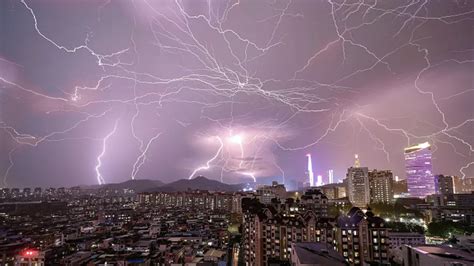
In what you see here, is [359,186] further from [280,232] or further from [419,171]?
[280,232]

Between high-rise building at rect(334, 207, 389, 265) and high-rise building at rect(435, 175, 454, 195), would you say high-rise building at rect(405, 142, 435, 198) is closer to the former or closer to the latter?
high-rise building at rect(435, 175, 454, 195)

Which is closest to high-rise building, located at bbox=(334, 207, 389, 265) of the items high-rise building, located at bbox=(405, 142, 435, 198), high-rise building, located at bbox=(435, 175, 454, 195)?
high-rise building, located at bbox=(435, 175, 454, 195)

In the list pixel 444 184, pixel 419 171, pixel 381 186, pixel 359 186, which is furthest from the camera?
pixel 419 171

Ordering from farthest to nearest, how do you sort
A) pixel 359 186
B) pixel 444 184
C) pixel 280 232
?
1. pixel 444 184
2. pixel 359 186
3. pixel 280 232

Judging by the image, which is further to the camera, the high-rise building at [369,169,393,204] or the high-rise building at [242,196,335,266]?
the high-rise building at [369,169,393,204]

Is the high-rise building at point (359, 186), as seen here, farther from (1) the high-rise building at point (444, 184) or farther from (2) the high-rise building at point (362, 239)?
(2) the high-rise building at point (362, 239)

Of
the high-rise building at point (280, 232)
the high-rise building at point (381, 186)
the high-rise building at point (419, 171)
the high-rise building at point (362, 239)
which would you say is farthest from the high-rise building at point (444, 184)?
the high-rise building at point (280, 232)

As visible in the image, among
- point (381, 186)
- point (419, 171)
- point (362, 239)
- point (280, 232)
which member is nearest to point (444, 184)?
point (419, 171)
